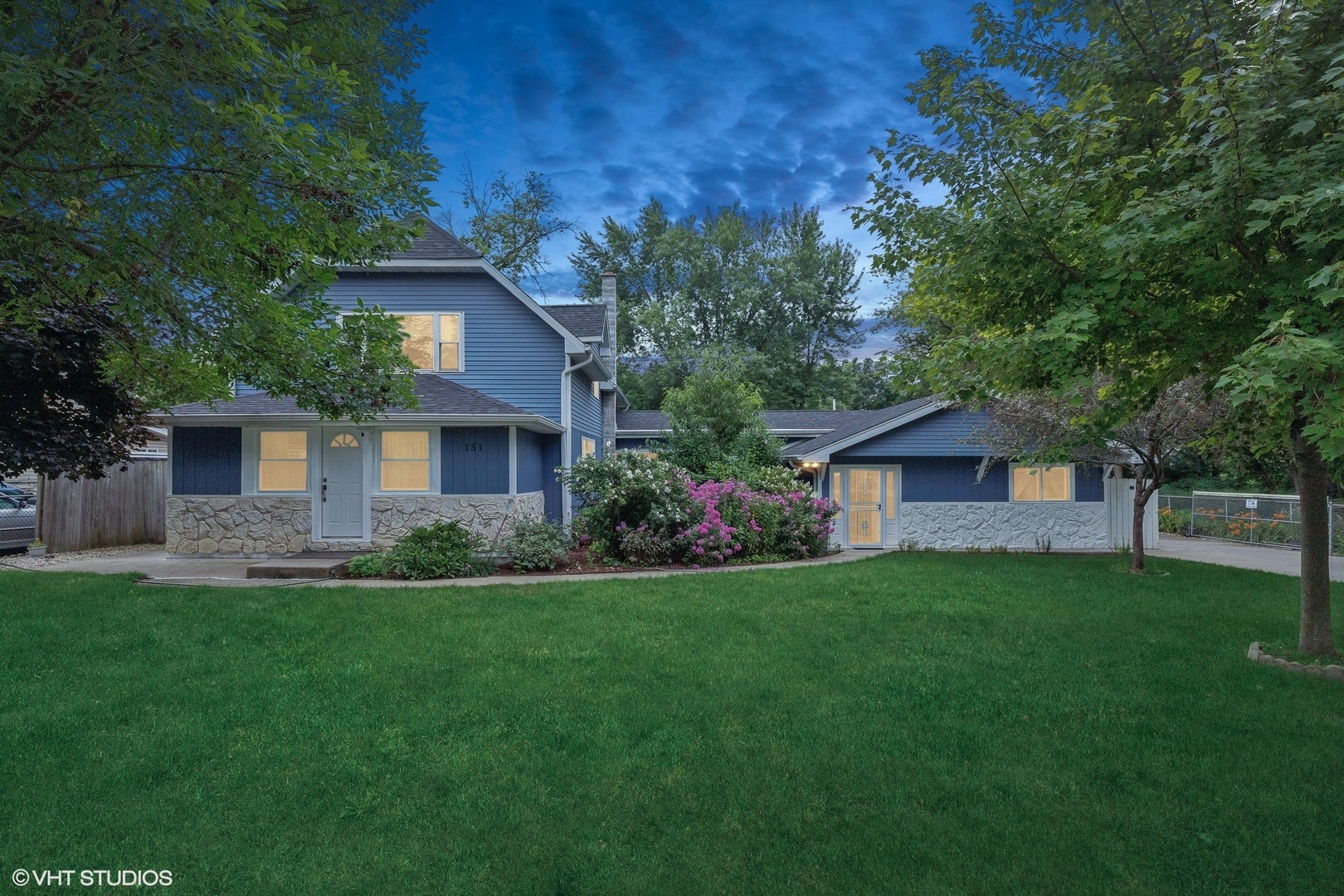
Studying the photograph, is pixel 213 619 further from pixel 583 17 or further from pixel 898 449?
pixel 898 449

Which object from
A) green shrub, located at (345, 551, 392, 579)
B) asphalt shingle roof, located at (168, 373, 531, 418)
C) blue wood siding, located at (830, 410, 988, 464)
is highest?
asphalt shingle roof, located at (168, 373, 531, 418)

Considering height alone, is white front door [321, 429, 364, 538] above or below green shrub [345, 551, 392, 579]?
above

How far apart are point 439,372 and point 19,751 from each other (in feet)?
35.4

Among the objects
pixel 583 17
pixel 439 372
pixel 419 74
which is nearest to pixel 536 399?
pixel 439 372

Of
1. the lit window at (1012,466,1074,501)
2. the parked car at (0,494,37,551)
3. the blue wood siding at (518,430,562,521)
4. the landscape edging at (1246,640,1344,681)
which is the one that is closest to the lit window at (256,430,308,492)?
the blue wood siding at (518,430,562,521)

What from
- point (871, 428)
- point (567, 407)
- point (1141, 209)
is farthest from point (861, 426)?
point (1141, 209)

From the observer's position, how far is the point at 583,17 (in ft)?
27.9

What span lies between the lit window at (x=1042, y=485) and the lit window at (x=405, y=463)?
1245 centimetres

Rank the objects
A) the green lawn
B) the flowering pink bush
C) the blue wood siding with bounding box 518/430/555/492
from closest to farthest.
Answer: the green lawn → the flowering pink bush → the blue wood siding with bounding box 518/430/555/492

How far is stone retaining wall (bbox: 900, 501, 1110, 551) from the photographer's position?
15945 mm

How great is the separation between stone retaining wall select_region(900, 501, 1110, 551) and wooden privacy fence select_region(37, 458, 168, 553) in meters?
15.9

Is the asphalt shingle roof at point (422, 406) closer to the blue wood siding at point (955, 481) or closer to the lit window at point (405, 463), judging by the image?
the lit window at point (405, 463)

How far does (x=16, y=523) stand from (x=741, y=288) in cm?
2909

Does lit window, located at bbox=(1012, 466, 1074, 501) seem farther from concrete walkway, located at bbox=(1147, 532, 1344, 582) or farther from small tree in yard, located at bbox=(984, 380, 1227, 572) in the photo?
small tree in yard, located at bbox=(984, 380, 1227, 572)
